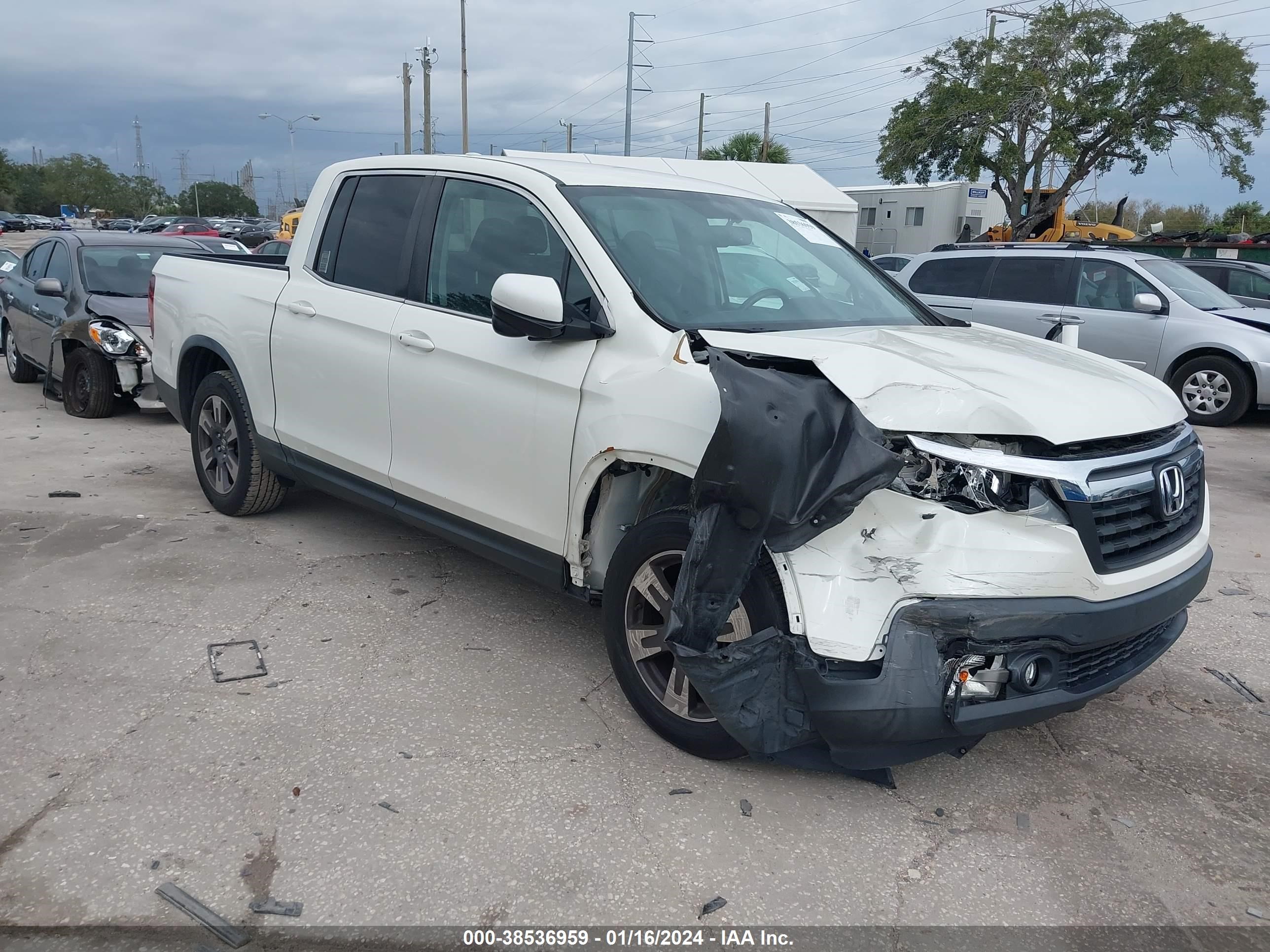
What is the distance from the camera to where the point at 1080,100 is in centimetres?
2869

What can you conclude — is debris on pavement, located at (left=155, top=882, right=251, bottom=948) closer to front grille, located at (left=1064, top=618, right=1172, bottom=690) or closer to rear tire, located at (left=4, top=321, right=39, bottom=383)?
front grille, located at (left=1064, top=618, right=1172, bottom=690)

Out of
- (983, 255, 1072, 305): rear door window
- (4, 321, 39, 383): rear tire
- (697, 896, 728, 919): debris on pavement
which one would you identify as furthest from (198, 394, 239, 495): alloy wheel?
(983, 255, 1072, 305): rear door window

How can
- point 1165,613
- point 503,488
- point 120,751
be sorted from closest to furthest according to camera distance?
point 1165,613 → point 120,751 → point 503,488

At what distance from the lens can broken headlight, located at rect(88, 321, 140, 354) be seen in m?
8.47

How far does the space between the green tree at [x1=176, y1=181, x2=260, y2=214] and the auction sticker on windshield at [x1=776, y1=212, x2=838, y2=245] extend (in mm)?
125698

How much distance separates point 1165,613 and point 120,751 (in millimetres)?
3406

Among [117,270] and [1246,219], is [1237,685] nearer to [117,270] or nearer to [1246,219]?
[117,270]

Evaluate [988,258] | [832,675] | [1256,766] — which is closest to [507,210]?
[832,675]

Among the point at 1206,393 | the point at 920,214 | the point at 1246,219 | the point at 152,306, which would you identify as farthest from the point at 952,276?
the point at 1246,219

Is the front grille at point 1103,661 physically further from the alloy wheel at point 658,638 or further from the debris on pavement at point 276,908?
the debris on pavement at point 276,908

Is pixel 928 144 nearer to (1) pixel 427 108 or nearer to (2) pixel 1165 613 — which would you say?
(1) pixel 427 108

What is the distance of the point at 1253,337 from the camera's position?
10070 millimetres

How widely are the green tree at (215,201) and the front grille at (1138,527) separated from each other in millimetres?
127623

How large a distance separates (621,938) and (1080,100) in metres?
31.5
